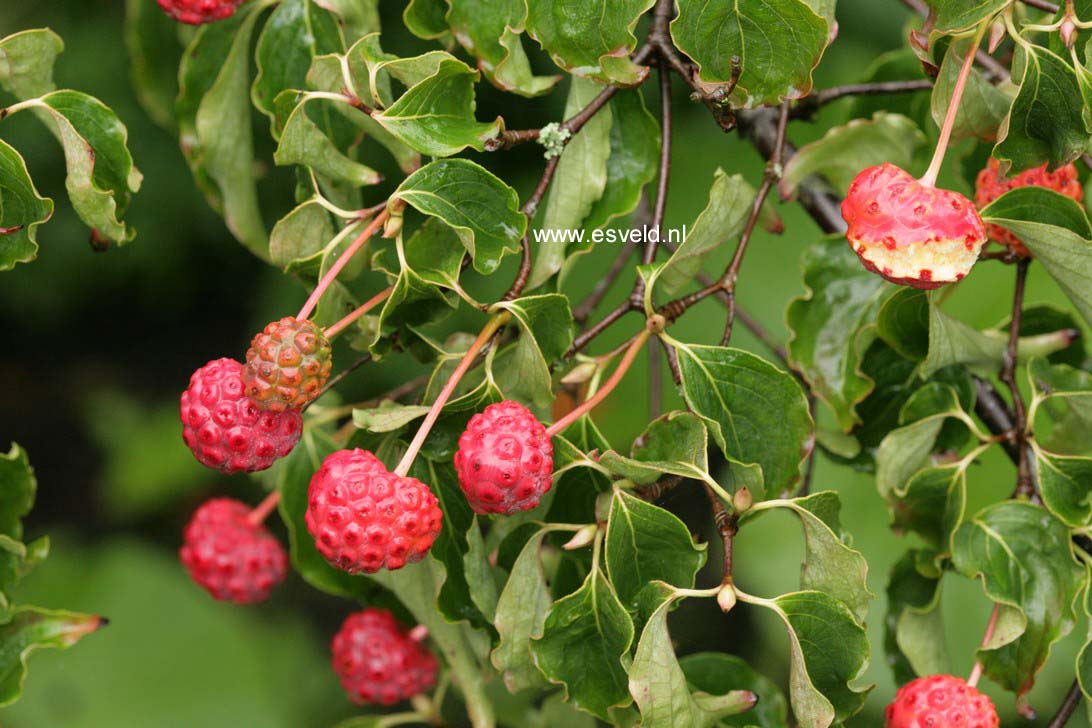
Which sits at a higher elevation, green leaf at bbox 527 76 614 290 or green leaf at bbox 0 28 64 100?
green leaf at bbox 0 28 64 100

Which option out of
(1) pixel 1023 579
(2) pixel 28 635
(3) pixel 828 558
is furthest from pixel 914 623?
(2) pixel 28 635

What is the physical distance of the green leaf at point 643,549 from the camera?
0.73 m

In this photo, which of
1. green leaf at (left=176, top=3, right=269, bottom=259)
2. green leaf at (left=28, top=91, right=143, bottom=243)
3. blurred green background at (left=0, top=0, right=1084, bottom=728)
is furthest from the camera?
blurred green background at (left=0, top=0, right=1084, bottom=728)

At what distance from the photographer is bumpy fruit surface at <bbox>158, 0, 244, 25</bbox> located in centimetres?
85

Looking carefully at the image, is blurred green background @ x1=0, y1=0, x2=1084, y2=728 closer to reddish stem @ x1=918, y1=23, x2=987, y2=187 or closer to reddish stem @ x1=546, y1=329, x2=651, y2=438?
reddish stem @ x1=546, y1=329, x2=651, y2=438

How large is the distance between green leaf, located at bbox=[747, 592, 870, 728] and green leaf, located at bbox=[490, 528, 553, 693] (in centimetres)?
15

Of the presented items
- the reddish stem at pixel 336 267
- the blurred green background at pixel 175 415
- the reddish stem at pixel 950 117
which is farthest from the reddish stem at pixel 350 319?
the blurred green background at pixel 175 415

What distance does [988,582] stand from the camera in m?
0.80

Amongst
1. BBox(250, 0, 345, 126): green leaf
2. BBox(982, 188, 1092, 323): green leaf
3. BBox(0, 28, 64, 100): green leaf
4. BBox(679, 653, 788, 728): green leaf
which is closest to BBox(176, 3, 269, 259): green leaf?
BBox(250, 0, 345, 126): green leaf

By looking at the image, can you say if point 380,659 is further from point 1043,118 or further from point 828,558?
point 1043,118

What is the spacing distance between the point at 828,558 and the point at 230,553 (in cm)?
62

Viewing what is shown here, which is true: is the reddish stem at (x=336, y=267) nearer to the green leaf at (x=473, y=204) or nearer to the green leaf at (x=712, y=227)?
the green leaf at (x=473, y=204)

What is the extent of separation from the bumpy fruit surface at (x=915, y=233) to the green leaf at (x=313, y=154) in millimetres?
363

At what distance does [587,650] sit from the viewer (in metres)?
0.77
